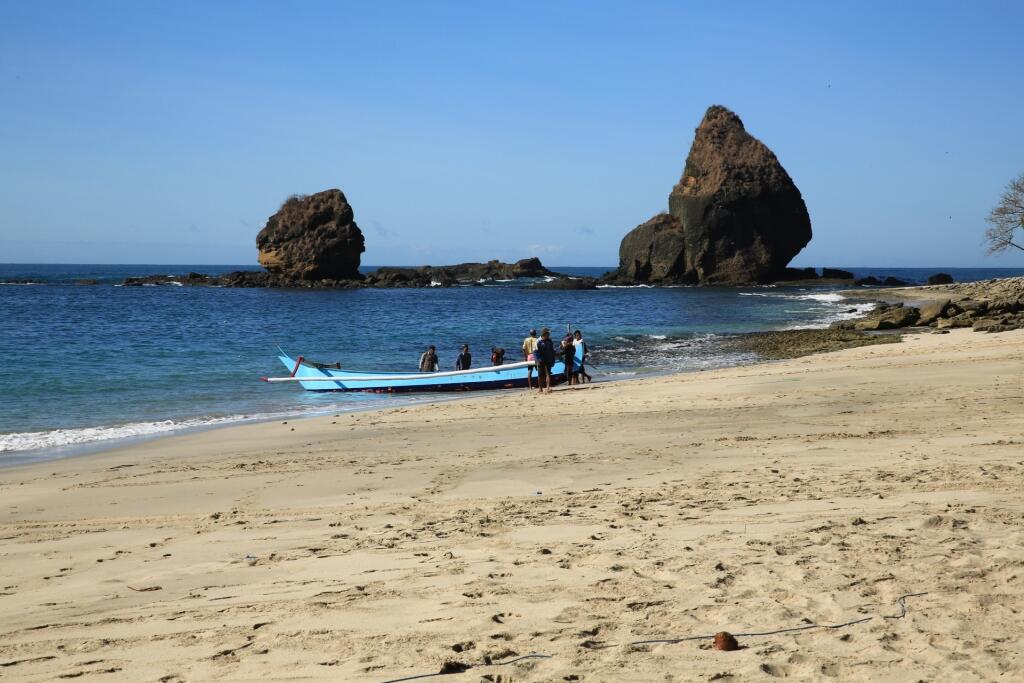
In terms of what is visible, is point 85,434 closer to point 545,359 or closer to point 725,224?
point 545,359

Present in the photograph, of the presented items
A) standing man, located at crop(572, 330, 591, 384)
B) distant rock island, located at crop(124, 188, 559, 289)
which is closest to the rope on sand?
standing man, located at crop(572, 330, 591, 384)

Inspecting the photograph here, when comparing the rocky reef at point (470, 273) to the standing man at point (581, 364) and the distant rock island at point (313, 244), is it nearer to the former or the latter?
the distant rock island at point (313, 244)

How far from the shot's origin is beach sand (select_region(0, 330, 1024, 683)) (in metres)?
4.21

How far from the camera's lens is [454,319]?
46.8 m

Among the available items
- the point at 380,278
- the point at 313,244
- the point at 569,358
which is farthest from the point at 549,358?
the point at 380,278

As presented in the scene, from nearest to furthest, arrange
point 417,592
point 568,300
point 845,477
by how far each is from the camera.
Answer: point 417,592
point 845,477
point 568,300

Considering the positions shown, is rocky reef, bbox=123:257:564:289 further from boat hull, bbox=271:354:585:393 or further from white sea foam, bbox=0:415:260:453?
white sea foam, bbox=0:415:260:453

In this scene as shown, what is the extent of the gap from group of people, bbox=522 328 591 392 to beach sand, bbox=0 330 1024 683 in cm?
677

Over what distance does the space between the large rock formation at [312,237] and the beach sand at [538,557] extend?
6755 cm

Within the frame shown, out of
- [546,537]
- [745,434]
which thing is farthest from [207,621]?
[745,434]

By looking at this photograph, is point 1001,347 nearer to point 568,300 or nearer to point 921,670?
point 921,670

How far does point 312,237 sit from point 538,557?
74793mm

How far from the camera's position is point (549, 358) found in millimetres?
18156

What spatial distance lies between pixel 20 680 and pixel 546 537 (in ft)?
10.9
